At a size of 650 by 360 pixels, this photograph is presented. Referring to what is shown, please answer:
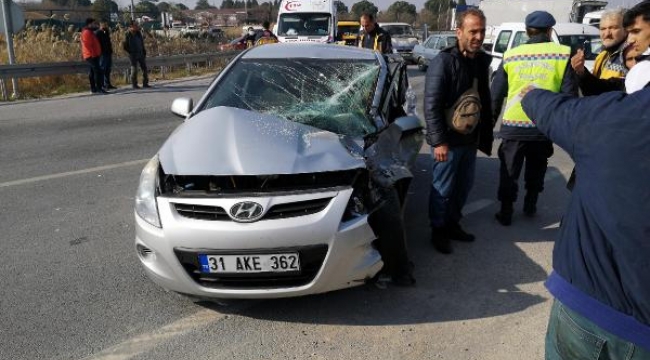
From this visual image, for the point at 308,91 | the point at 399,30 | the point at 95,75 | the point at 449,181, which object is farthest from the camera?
the point at 399,30

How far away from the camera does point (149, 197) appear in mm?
2994

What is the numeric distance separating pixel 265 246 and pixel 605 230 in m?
1.68

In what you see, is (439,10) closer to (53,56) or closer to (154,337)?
(53,56)

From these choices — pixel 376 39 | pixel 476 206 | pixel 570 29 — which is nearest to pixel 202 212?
pixel 476 206

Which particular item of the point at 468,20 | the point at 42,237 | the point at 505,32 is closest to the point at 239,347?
the point at 42,237

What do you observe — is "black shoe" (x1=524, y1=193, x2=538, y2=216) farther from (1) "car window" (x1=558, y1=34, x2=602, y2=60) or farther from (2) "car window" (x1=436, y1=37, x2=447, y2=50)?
(2) "car window" (x1=436, y1=37, x2=447, y2=50)

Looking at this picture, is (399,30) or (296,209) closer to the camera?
(296,209)

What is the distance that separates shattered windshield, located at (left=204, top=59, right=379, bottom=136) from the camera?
3.76 m

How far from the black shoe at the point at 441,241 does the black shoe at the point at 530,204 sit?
1.19 metres

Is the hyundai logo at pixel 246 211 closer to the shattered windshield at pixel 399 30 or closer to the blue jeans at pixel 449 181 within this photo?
the blue jeans at pixel 449 181

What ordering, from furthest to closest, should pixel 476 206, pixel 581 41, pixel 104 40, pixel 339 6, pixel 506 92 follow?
pixel 339 6
pixel 104 40
pixel 581 41
pixel 476 206
pixel 506 92

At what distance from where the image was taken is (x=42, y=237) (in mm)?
4152

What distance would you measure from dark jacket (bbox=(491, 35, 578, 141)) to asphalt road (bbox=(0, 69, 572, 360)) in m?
0.83

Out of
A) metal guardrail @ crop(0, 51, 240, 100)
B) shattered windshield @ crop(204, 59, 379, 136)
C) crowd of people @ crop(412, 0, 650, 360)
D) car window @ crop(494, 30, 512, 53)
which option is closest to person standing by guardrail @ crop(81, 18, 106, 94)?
metal guardrail @ crop(0, 51, 240, 100)
